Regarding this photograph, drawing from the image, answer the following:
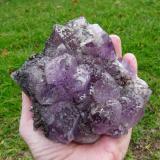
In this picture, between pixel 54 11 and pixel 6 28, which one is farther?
pixel 54 11

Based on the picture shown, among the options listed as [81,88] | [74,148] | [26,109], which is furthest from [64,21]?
[81,88]

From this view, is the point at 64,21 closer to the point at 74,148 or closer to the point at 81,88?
the point at 74,148

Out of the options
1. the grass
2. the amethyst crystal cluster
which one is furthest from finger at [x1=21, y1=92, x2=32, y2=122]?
the grass

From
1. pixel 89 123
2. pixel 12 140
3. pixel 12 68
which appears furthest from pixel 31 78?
pixel 12 68

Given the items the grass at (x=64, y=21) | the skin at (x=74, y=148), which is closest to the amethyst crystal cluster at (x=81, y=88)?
the skin at (x=74, y=148)

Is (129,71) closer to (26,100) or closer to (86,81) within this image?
(86,81)
